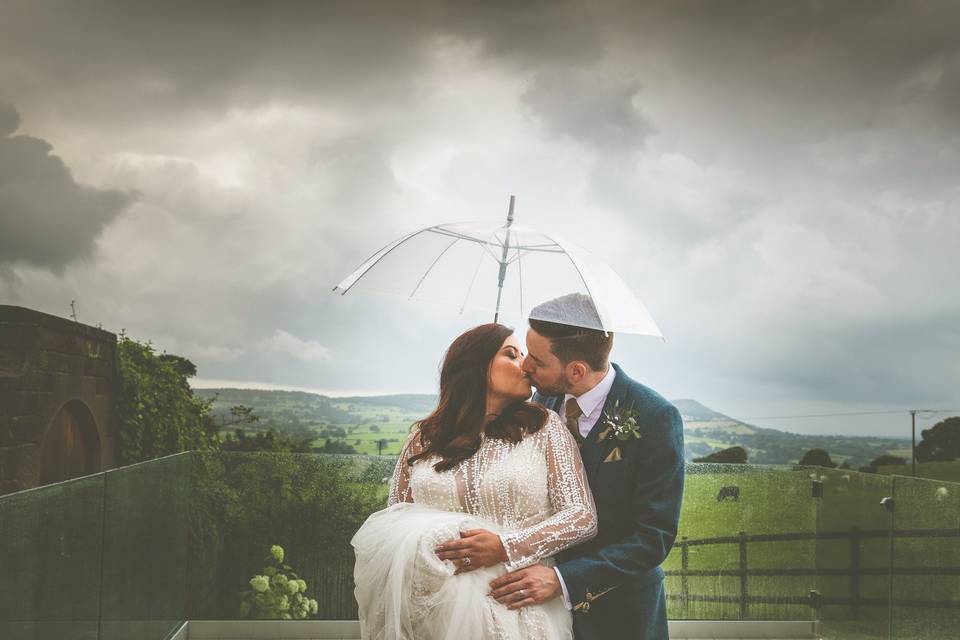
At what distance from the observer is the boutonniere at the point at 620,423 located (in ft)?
7.32

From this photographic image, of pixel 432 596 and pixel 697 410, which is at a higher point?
pixel 697 410

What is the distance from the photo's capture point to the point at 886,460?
42.1 ft

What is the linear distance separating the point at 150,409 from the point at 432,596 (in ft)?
10.7

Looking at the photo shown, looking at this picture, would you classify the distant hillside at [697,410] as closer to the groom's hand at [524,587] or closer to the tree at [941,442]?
the tree at [941,442]

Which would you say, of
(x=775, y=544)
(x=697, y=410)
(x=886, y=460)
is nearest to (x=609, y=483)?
(x=775, y=544)

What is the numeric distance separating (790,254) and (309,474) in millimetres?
9325

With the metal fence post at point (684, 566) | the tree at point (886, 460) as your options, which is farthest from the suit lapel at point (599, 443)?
the tree at point (886, 460)

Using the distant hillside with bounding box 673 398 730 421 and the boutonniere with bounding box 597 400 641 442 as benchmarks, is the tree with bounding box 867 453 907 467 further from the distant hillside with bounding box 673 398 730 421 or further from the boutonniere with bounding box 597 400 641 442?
the boutonniere with bounding box 597 400 641 442

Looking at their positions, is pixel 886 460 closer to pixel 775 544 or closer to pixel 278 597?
pixel 775 544

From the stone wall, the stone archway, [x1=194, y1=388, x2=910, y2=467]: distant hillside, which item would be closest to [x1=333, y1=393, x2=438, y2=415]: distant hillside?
[x1=194, y1=388, x2=910, y2=467]: distant hillside

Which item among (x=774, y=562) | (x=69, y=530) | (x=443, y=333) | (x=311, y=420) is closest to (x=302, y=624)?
(x=69, y=530)

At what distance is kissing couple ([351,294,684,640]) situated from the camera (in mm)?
2049

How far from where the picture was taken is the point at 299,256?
35.7 ft

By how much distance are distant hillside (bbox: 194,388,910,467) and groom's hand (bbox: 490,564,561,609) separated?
17.4 feet
